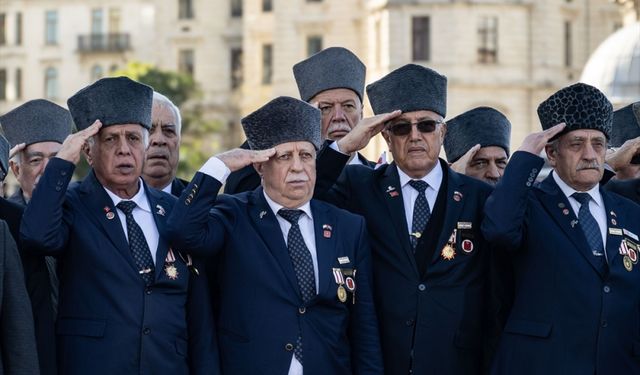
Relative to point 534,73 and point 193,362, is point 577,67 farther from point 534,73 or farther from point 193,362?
point 193,362

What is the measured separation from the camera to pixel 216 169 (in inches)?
388

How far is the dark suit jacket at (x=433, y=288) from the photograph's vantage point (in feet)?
33.2

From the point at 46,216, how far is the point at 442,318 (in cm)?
226

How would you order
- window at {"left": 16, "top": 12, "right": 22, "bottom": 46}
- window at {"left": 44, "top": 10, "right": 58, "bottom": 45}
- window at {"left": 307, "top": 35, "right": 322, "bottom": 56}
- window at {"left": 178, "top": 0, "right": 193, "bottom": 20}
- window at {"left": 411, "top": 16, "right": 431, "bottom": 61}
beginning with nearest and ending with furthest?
window at {"left": 411, "top": 16, "right": 431, "bottom": 61} → window at {"left": 307, "top": 35, "right": 322, "bottom": 56} → window at {"left": 178, "top": 0, "right": 193, "bottom": 20} → window at {"left": 44, "top": 10, "right": 58, "bottom": 45} → window at {"left": 16, "top": 12, "right": 22, "bottom": 46}

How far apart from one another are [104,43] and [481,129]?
255 feet

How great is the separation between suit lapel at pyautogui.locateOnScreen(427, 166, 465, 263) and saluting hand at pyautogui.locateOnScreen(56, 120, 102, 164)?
6.54ft

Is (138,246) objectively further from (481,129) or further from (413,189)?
(481,129)

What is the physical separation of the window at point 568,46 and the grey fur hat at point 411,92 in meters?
56.5

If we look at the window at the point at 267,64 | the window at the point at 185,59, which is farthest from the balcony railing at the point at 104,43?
the window at the point at 267,64

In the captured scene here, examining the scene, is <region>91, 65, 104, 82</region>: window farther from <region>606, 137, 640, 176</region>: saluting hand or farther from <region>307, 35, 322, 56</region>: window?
<region>606, 137, 640, 176</region>: saluting hand

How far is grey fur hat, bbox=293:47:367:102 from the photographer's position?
1184cm

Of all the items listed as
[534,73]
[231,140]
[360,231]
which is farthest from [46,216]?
[231,140]

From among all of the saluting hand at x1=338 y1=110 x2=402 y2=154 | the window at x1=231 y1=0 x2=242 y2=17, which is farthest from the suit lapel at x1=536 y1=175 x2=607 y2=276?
the window at x1=231 y1=0 x2=242 y2=17

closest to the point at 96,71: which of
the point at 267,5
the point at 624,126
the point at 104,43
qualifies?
the point at 104,43
